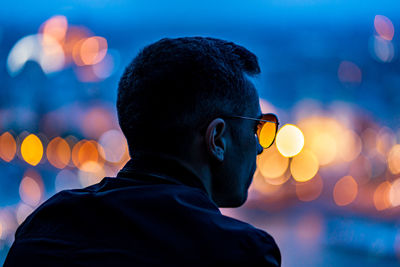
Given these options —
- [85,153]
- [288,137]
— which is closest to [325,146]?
[85,153]

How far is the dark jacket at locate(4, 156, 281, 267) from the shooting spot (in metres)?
0.84

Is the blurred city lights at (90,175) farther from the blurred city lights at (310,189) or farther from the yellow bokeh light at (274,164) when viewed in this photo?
the blurred city lights at (310,189)

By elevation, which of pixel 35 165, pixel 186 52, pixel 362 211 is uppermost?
pixel 186 52

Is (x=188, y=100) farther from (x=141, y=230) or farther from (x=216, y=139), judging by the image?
(x=141, y=230)

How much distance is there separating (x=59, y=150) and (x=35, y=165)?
6623 millimetres

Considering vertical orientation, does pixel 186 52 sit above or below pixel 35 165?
above

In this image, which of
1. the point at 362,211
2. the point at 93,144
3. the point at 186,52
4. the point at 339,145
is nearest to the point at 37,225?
the point at 186,52

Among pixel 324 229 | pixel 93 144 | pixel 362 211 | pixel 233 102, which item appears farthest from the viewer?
pixel 93 144

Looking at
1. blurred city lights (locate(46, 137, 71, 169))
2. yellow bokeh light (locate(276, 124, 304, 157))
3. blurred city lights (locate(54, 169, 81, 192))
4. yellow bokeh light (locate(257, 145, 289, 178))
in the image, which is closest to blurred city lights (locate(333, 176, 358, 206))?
yellow bokeh light (locate(257, 145, 289, 178))

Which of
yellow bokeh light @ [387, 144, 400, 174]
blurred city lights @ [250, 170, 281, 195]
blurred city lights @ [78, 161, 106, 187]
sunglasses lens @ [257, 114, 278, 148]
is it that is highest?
yellow bokeh light @ [387, 144, 400, 174]

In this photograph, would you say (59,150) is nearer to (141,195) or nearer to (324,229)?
(324,229)

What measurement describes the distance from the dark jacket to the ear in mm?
75

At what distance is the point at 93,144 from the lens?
35.2 m

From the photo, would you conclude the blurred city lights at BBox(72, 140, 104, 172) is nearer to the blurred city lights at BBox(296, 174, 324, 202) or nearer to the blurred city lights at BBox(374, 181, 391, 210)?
the blurred city lights at BBox(296, 174, 324, 202)
